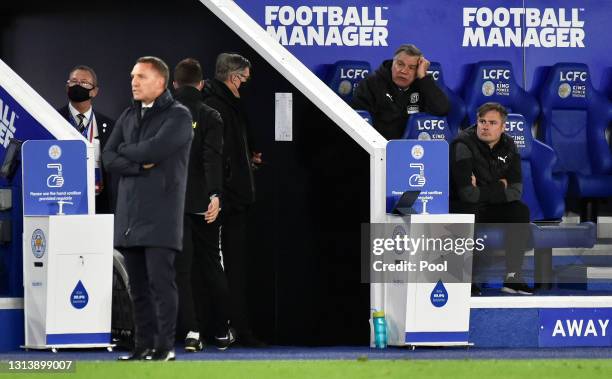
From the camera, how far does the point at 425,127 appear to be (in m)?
10.6

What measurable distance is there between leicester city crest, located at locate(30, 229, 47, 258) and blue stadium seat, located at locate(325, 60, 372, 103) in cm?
299

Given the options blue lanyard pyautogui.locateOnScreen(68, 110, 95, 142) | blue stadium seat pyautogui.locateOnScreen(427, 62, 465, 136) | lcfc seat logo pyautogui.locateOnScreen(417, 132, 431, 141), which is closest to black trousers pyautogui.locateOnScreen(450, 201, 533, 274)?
lcfc seat logo pyautogui.locateOnScreen(417, 132, 431, 141)

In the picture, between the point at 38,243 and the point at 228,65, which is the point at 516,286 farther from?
the point at 38,243

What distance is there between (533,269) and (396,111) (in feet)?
4.69

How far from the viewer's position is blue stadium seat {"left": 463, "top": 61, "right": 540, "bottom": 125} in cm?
1164

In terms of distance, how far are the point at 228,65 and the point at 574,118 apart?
363 cm

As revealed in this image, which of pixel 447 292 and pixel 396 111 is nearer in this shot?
pixel 447 292

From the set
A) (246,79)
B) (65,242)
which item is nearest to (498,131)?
(246,79)

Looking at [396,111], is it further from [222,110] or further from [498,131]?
[222,110]

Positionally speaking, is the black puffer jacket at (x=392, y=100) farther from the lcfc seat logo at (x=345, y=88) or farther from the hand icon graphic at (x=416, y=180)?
the hand icon graphic at (x=416, y=180)

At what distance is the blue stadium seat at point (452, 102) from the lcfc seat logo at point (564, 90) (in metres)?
0.82

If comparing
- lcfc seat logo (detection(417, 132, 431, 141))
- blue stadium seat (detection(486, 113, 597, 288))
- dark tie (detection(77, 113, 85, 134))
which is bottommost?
blue stadium seat (detection(486, 113, 597, 288))

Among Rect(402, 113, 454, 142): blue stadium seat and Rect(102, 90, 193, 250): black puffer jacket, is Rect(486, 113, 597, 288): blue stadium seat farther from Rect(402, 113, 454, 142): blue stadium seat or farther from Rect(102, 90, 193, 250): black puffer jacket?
Rect(102, 90, 193, 250): black puffer jacket

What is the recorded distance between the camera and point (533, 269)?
10641 mm
